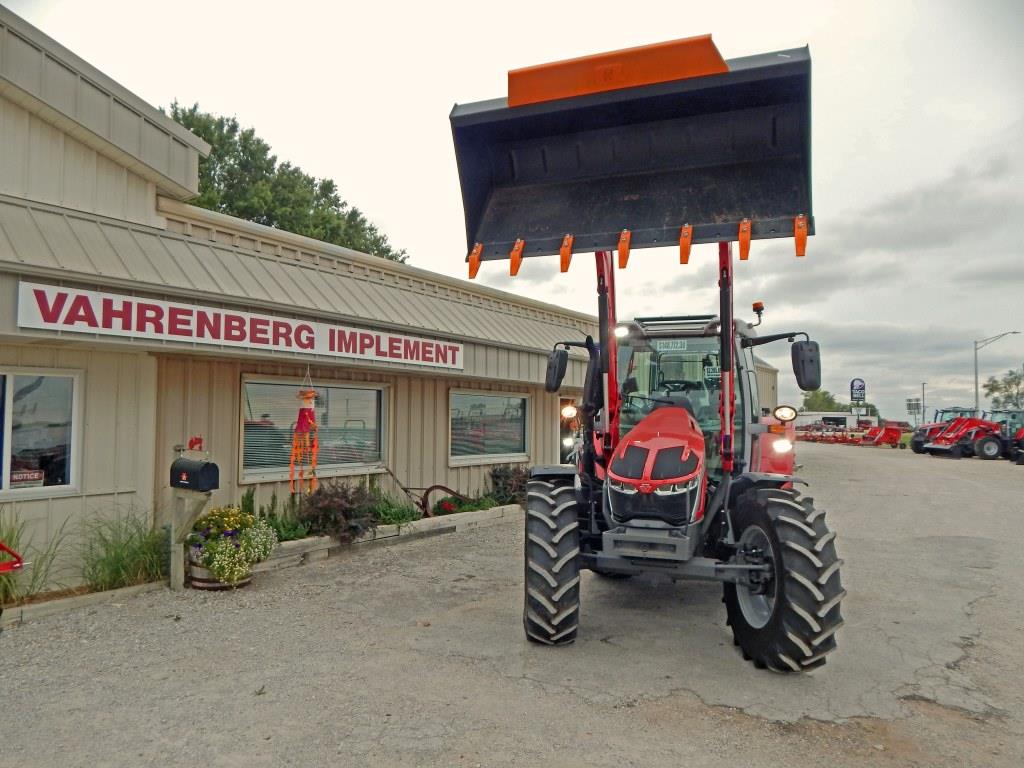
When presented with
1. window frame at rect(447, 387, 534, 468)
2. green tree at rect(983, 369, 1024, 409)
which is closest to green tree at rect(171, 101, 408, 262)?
window frame at rect(447, 387, 534, 468)

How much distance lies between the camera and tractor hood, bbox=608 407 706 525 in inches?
190

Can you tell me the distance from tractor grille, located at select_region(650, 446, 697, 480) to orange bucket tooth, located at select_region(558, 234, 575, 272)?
1.46 meters

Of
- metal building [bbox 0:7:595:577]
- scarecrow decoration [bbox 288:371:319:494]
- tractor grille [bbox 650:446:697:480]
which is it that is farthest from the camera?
scarecrow decoration [bbox 288:371:319:494]

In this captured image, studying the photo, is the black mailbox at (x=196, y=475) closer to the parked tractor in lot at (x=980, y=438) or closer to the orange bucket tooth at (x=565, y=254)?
the orange bucket tooth at (x=565, y=254)

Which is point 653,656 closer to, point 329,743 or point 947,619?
point 329,743

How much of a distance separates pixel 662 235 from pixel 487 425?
24.3 ft

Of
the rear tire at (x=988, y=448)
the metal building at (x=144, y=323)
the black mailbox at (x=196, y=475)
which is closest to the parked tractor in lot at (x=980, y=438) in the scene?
the rear tire at (x=988, y=448)

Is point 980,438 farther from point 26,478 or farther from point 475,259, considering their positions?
point 26,478

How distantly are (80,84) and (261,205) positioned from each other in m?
22.8

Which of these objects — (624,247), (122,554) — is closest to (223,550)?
(122,554)

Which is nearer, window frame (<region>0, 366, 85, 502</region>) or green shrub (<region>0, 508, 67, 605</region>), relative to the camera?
green shrub (<region>0, 508, 67, 605</region>)

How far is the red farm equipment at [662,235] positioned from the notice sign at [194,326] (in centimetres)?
273

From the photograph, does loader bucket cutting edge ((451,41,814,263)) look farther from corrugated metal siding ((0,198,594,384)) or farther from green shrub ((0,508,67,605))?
green shrub ((0,508,67,605))

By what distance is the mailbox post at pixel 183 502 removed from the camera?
6.27 m
